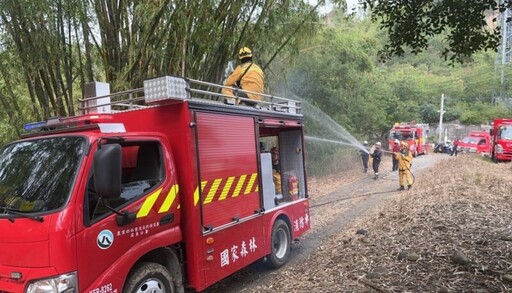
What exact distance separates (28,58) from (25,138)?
255 centimetres

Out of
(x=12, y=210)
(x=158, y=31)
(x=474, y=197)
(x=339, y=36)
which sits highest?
(x=339, y=36)

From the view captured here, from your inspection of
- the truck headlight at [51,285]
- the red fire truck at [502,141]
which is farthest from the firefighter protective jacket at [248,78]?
the red fire truck at [502,141]

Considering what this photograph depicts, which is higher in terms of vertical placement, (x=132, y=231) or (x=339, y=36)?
(x=339, y=36)

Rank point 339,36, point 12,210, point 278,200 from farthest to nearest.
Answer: point 339,36 → point 278,200 → point 12,210

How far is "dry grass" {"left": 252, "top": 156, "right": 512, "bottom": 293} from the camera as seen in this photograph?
164 inches

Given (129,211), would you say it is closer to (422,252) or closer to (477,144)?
(422,252)

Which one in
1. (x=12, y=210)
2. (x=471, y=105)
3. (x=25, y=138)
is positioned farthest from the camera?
(x=471, y=105)

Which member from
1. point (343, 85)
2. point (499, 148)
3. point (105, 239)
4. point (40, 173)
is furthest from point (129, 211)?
point (499, 148)

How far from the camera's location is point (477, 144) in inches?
1129

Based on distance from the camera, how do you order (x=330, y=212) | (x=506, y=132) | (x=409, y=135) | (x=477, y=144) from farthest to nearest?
(x=477, y=144), (x=409, y=135), (x=506, y=132), (x=330, y=212)

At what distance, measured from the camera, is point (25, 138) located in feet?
13.1

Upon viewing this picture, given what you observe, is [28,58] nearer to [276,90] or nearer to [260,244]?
[260,244]

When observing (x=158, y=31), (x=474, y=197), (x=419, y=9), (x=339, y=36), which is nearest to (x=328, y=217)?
(x=474, y=197)

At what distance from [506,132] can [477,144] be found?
933 cm
